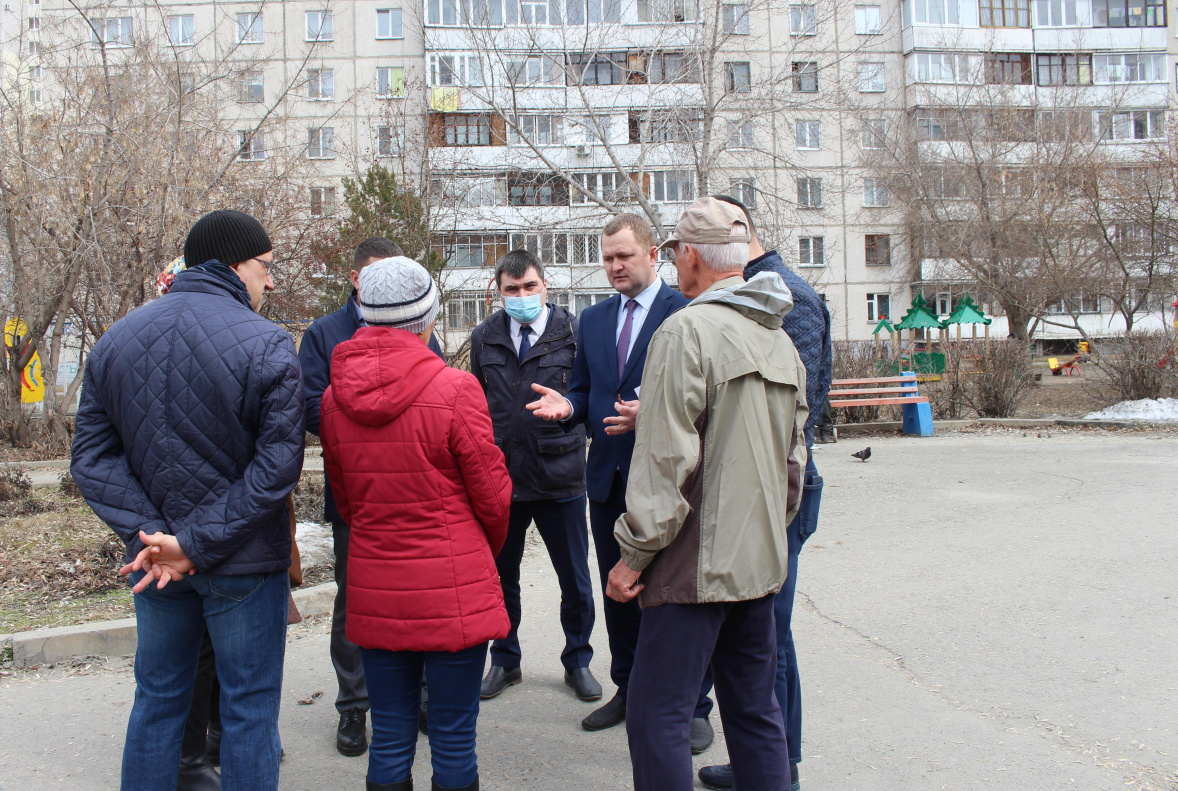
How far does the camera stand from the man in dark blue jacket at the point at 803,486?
2999 millimetres

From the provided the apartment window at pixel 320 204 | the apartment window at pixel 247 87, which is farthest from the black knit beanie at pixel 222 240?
the apartment window at pixel 320 204

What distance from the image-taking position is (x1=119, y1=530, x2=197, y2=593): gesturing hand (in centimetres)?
246

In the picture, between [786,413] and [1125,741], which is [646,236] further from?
[1125,741]

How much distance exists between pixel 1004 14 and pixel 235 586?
50.5 metres

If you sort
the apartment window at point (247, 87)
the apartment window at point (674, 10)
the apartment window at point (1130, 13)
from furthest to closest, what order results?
the apartment window at point (1130, 13)
the apartment window at point (674, 10)
the apartment window at point (247, 87)

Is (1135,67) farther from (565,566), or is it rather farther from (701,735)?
(701,735)

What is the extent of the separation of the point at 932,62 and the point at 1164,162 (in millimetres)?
26042

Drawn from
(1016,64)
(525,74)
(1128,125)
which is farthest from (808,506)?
(1016,64)

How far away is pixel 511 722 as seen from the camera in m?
3.83

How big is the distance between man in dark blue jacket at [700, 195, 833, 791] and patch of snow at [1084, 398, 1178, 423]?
13.2 m

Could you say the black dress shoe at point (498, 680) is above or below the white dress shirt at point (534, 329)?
below

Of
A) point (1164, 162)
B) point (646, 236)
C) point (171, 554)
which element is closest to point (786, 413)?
point (646, 236)

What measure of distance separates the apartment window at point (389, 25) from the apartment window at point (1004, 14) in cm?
2904

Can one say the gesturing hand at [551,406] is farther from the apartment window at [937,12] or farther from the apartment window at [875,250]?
the apartment window at [937,12]
